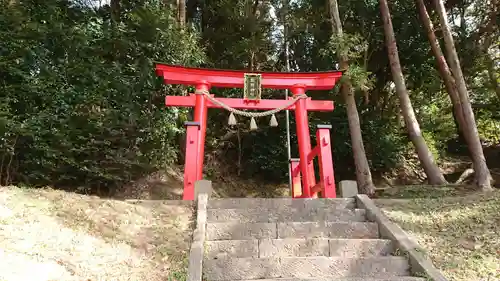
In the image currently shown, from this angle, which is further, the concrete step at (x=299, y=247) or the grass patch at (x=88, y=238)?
the concrete step at (x=299, y=247)

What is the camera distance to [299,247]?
3998mm

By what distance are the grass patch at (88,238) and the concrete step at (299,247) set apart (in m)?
0.45

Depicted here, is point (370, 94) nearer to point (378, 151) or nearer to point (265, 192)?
point (378, 151)

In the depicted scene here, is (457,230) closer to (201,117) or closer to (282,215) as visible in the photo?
(282,215)

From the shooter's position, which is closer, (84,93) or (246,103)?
(246,103)

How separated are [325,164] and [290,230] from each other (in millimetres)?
1800

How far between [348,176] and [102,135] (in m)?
7.31

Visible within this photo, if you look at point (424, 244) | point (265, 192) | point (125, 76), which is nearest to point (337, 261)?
point (424, 244)

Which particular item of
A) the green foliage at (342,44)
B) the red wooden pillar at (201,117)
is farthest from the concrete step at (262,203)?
the green foliage at (342,44)

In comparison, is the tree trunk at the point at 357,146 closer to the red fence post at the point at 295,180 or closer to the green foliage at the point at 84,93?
the red fence post at the point at 295,180

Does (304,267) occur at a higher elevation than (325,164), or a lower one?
lower

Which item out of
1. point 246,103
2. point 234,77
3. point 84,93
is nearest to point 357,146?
point 246,103

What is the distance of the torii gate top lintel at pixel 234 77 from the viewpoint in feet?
23.4

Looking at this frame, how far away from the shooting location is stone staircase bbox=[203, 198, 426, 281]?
11.9ft
